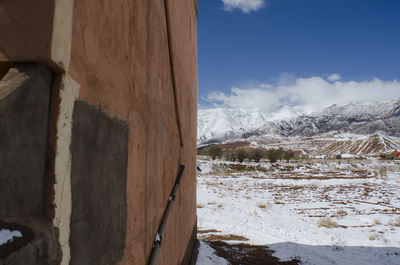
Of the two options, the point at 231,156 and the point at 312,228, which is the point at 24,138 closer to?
the point at 312,228

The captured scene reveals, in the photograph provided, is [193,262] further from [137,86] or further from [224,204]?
[224,204]

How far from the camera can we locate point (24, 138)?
2.58 ft

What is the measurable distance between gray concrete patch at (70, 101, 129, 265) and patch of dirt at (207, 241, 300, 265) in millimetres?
5055

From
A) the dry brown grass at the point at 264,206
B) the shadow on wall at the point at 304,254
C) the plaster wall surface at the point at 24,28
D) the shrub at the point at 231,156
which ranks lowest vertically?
the dry brown grass at the point at 264,206

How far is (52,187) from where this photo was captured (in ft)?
2.84

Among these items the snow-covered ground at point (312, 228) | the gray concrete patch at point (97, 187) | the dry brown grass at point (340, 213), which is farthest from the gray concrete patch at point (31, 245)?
the dry brown grass at point (340, 213)

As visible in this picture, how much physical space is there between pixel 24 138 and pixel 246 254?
6714 millimetres

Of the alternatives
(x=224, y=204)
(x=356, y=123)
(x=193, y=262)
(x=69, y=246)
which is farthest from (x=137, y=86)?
(x=356, y=123)

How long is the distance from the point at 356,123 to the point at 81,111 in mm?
226144

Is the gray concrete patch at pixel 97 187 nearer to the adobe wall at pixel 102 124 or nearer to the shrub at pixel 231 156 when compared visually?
the adobe wall at pixel 102 124

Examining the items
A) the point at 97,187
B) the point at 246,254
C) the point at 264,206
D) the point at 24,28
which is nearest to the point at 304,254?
the point at 246,254

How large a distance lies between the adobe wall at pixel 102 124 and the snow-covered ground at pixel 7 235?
131mm

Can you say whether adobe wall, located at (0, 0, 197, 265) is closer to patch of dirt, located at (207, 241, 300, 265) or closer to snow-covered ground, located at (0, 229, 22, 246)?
snow-covered ground, located at (0, 229, 22, 246)

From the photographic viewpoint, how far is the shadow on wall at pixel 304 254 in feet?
20.3
